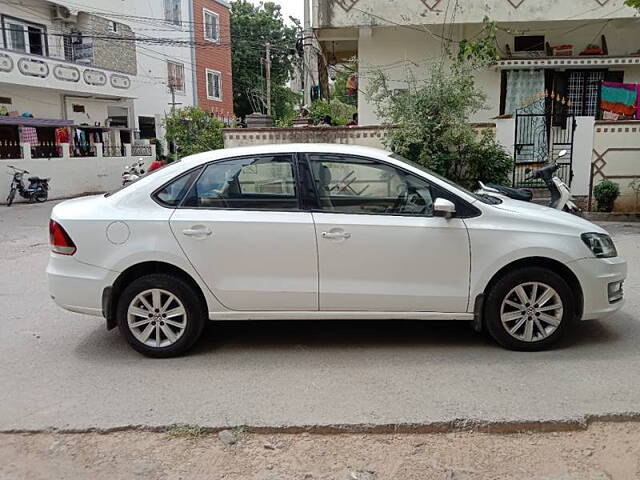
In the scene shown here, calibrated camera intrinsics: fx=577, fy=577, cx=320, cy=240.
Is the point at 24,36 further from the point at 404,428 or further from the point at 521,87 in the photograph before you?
the point at 404,428

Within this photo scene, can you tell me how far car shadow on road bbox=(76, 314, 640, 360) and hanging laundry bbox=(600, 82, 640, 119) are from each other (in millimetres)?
9322

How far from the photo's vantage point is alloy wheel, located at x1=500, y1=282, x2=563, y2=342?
450 cm

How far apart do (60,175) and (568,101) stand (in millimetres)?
15639

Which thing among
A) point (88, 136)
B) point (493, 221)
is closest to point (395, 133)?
point (493, 221)

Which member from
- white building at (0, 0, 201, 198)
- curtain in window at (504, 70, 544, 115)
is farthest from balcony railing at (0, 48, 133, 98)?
curtain in window at (504, 70, 544, 115)

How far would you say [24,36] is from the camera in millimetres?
22156

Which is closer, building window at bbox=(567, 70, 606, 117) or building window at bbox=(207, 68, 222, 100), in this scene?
building window at bbox=(567, 70, 606, 117)

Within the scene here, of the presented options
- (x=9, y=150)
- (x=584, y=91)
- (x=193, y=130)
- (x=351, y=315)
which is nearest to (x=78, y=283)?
(x=351, y=315)

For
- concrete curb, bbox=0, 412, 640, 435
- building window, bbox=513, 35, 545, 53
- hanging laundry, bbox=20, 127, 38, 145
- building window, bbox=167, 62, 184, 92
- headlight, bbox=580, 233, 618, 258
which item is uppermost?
building window, bbox=167, 62, 184, 92

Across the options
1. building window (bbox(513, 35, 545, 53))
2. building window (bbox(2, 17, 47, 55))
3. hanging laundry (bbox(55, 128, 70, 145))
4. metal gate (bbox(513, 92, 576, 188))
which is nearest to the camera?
metal gate (bbox(513, 92, 576, 188))

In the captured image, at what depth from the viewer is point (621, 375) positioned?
4.18 m

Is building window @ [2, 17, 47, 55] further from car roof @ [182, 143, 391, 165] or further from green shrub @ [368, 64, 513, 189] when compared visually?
car roof @ [182, 143, 391, 165]

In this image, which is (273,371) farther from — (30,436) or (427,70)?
(427,70)

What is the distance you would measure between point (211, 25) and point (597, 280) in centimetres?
3083
